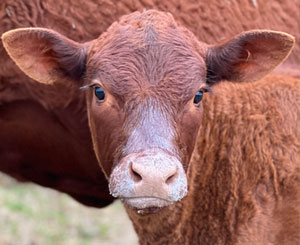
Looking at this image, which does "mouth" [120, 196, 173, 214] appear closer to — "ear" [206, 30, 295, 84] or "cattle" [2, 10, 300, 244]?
"cattle" [2, 10, 300, 244]

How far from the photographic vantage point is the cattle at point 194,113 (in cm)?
479

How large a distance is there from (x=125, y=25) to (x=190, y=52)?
19.7 inches

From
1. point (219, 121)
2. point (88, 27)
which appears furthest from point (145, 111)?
point (88, 27)

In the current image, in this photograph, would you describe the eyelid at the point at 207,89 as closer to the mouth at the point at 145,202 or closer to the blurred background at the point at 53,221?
the mouth at the point at 145,202

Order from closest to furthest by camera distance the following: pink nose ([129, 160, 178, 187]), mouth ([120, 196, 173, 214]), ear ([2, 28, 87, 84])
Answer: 1. pink nose ([129, 160, 178, 187])
2. mouth ([120, 196, 173, 214])
3. ear ([2, 28, 87, 84])

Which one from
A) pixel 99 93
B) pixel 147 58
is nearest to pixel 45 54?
pixel 99 93

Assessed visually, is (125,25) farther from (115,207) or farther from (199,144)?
(115,207)

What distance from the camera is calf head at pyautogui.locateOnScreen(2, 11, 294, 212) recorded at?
4.42 meters

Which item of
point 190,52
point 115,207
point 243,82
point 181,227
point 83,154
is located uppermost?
point 190,52

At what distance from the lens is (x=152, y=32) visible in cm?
495

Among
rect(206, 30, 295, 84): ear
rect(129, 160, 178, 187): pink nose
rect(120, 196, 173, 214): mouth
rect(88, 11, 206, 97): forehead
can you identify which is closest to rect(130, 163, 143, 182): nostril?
rect(129, 160, 178, 187): pink nose

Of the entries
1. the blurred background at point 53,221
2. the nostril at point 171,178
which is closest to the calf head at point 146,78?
the nostril at point 171,178

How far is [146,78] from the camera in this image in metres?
4.80

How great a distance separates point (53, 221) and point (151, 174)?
→ 6208mm
